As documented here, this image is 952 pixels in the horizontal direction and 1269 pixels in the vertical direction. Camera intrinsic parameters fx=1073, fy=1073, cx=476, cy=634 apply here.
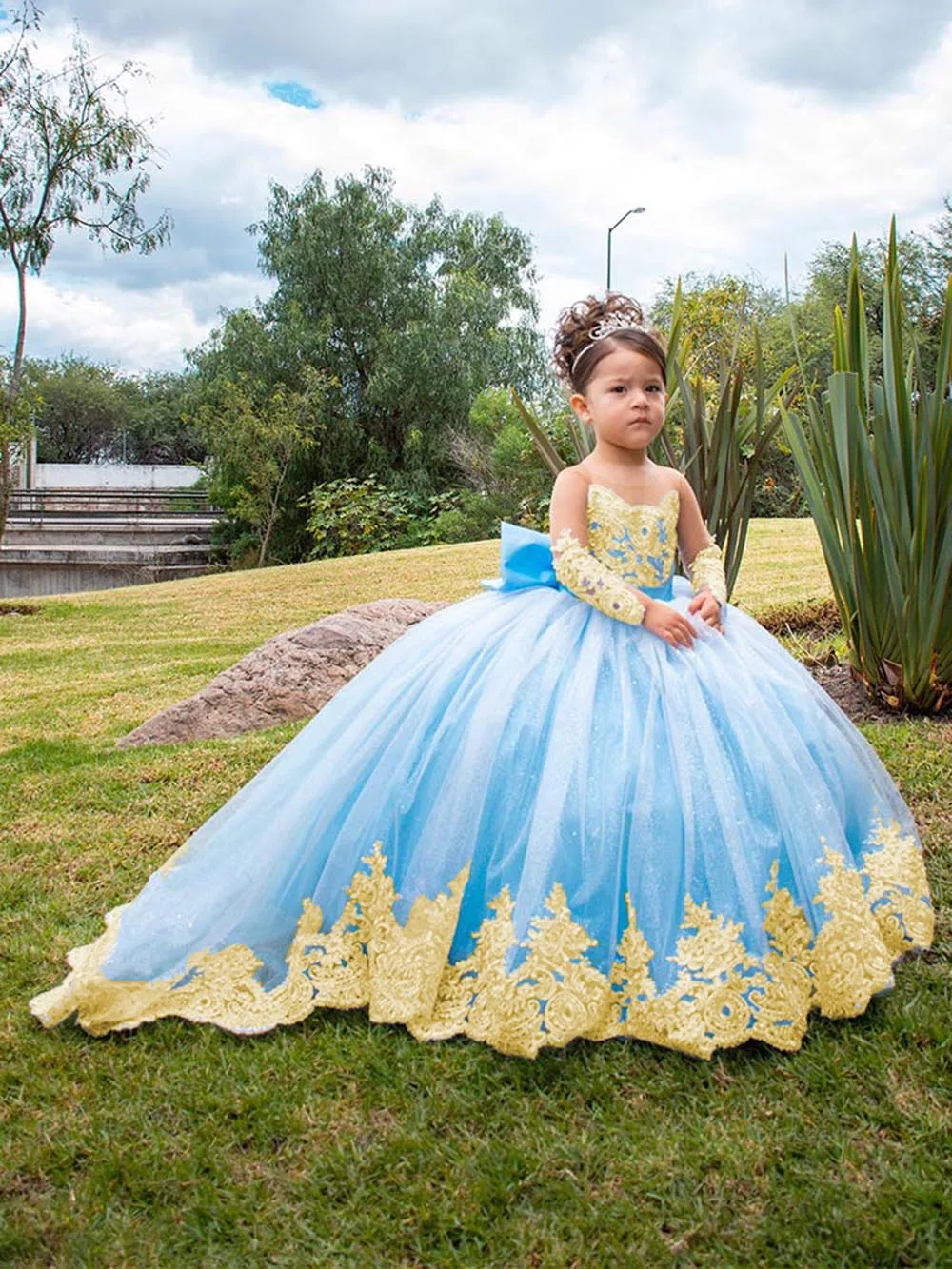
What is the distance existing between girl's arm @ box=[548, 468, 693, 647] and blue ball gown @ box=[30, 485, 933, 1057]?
0.04 m

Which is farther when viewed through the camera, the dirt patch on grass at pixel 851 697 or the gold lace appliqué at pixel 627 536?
the dirt patch on grass at pixel 851 697

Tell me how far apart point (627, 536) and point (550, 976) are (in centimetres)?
120

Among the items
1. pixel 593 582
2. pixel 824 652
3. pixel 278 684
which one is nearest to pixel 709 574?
pixel 593 582

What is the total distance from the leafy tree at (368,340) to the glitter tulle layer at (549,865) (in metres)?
21.6

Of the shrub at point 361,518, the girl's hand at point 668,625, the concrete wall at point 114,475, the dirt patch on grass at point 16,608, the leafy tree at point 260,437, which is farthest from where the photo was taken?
the concrete wall at point 114,475

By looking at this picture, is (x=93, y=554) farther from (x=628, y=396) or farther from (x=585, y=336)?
(x=628, y=396)

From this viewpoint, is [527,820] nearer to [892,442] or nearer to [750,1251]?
[750,1251]

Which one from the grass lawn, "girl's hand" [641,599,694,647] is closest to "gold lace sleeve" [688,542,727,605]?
"girl's hand" [641,599,694,647]

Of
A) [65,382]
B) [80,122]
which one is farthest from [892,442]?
[65,382]

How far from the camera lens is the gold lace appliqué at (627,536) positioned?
2930mm

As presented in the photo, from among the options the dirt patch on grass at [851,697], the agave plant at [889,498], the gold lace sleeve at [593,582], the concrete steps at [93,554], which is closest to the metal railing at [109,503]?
the concrete steps at [93,554]

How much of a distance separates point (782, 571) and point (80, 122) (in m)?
9.94

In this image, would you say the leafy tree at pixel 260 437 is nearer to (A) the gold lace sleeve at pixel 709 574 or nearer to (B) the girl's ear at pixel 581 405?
(B) the girl's ear at pixel 581 405

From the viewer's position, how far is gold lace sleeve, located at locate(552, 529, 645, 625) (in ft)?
9.11
